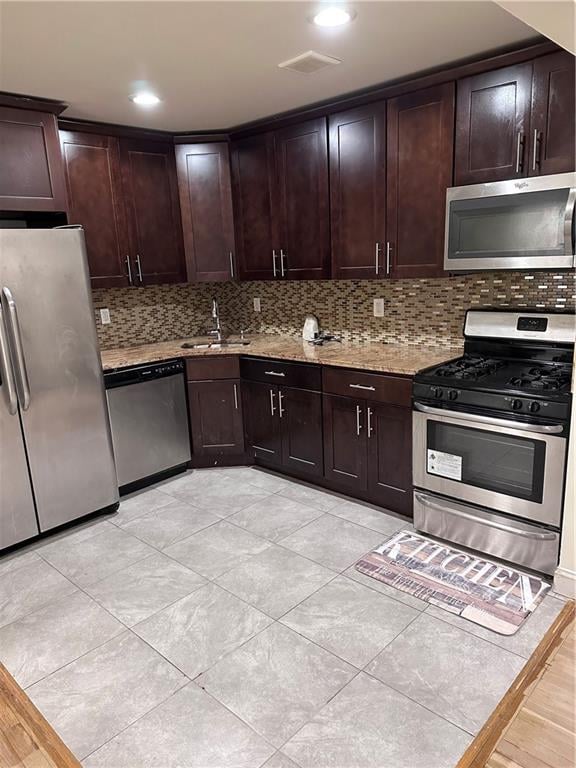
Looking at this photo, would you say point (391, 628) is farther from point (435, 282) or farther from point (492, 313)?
point (435, 282)

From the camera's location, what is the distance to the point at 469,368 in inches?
108

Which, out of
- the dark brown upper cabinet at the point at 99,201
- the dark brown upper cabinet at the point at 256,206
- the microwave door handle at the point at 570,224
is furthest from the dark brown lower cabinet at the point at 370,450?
the dark brown upper cabinet at the point at 99,201

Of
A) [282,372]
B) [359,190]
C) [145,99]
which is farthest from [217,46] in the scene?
[282,372]

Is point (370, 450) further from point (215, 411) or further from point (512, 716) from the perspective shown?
point (512, 716)

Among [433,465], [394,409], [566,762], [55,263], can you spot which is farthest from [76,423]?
[566,762]

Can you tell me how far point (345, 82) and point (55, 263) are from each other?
185 cm

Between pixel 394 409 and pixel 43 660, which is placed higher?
pixel 394 409

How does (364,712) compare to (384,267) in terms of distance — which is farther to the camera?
(384,267)

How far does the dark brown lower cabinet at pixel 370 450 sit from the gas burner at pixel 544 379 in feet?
2.02

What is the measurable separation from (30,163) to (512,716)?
10.9 ft

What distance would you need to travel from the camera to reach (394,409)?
2971 mm

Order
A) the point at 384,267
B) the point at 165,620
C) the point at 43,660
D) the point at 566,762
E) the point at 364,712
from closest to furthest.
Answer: the point at 566,762 < the point at 364,712 < the point at 43,660 < the point at 165,620 < the point at 384,267

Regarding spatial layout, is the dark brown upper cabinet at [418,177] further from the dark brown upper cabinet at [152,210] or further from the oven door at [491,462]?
the dark brown upper cabinet at [152,210]

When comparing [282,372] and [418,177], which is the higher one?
[418,177]
